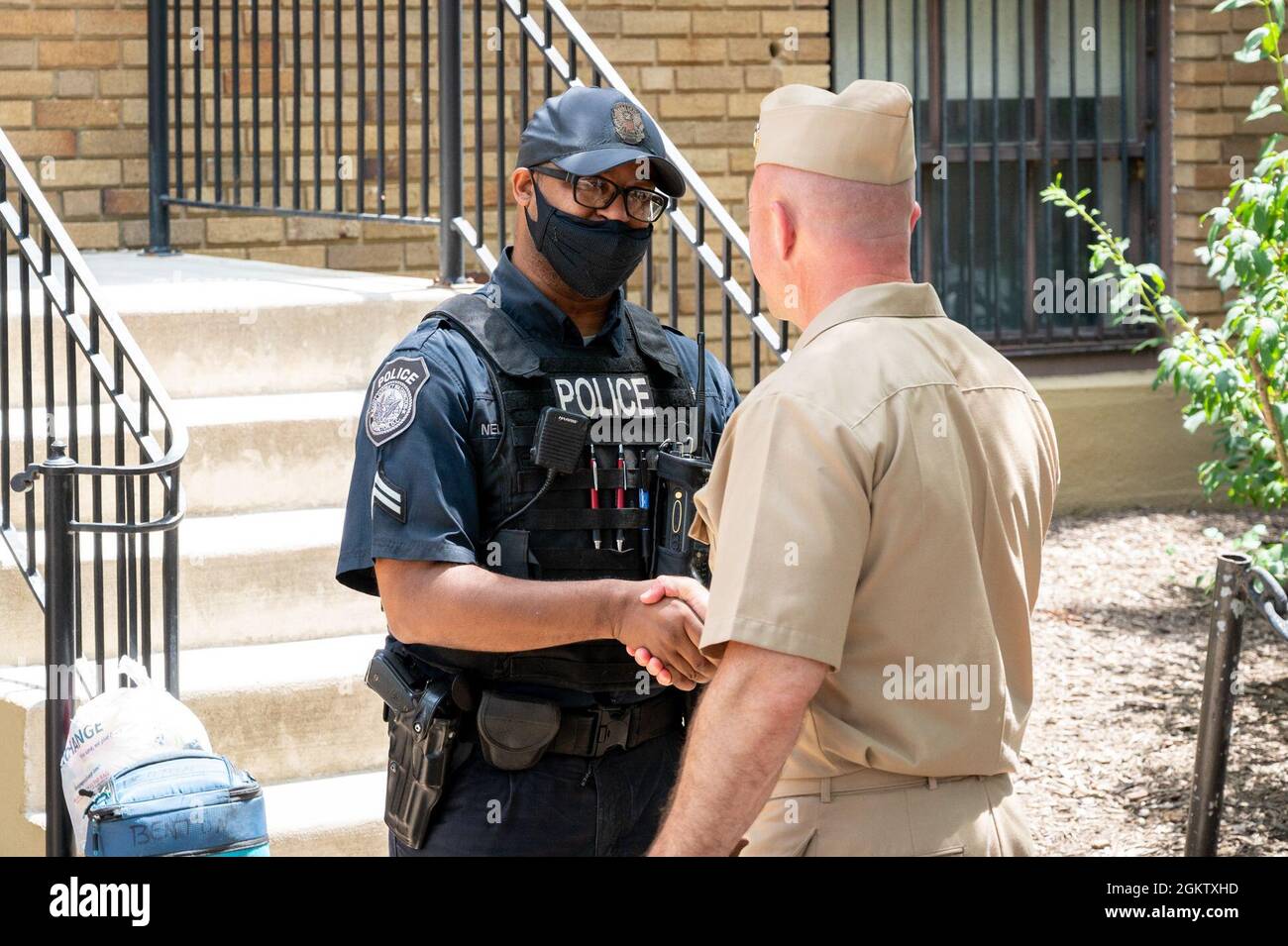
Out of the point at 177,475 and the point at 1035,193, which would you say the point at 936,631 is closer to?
the point at 177,475

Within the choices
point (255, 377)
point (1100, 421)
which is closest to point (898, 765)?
point (255, 377)

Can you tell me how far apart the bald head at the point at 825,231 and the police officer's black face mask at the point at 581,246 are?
77 centimetres

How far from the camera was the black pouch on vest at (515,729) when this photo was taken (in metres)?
2.68

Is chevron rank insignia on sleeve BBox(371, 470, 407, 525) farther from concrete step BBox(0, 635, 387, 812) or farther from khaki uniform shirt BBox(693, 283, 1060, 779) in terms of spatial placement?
concrete step BBox(0, 635, 387, 812)

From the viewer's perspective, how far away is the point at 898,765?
2006 millimetres

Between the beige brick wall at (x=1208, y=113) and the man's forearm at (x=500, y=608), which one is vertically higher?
the beige brick wall at (x=1208, y=113)

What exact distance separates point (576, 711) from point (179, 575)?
2.05 m

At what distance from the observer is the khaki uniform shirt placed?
1.93 metres

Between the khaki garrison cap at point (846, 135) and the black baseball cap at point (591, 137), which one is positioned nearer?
the khaki garrison cap at point (846, 135)

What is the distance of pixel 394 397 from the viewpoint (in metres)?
2.63

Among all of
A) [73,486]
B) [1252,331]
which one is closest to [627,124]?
[73,486]

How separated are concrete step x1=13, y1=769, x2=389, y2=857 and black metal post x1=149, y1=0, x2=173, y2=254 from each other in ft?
11.0

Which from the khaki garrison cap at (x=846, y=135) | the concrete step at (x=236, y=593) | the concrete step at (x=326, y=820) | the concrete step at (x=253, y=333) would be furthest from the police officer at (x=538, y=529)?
the concrete step at (x=253, y=333)

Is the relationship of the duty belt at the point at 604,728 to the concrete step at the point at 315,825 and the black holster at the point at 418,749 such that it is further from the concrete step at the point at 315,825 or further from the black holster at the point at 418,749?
the concrete step at the point at 315,825
